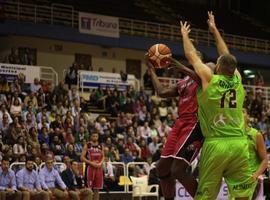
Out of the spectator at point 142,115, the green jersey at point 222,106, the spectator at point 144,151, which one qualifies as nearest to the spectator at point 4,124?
the spectator at point 144,151

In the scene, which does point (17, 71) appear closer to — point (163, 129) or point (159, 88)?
point (163, 129)

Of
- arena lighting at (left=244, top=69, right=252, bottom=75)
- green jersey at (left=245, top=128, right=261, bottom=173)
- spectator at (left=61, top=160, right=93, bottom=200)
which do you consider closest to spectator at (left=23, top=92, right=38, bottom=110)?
spectator at (left=61, top=160, right=93, bottom=200)

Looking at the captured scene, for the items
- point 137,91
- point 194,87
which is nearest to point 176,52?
point 137,91

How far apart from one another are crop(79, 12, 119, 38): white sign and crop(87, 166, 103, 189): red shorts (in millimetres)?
12992

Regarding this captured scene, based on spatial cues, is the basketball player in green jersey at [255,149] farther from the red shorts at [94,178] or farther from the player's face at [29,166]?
the player's face at [29,166]

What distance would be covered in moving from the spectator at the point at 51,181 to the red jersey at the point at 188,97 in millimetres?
7581

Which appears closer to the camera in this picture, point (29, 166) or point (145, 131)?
point (29, 166)

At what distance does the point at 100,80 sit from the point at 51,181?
1045cm

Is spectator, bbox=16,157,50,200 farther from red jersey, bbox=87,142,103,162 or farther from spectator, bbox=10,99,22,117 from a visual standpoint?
spectator, bbox=10,99,22,117

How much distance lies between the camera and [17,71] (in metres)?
22.3

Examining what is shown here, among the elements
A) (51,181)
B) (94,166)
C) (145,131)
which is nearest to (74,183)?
(51,181)

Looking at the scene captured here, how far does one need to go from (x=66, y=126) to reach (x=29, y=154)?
2.67m

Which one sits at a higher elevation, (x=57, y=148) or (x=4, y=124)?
(x=4, y=124)

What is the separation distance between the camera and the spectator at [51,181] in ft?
49.1
